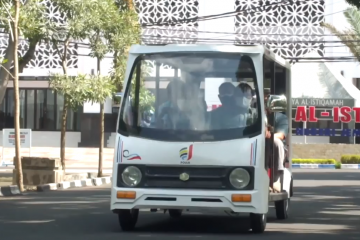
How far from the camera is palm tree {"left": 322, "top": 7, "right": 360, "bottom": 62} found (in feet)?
139

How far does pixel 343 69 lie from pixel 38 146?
57.8ft

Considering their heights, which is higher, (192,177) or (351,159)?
(192,177)

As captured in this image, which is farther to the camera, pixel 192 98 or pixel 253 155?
pixel 192 98

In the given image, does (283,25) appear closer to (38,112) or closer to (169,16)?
(169,16)

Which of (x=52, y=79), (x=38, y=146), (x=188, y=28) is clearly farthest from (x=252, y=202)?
(x=38, y=146)

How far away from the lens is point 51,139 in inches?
2031

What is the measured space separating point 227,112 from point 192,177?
3.31 feet

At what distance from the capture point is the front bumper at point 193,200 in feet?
37.4

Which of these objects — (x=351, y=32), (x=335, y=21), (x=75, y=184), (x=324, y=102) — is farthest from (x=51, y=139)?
(x=75, y=184)

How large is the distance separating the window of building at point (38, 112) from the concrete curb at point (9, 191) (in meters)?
30.9

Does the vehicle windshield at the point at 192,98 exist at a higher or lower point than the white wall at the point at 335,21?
lower

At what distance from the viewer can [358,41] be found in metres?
43.5

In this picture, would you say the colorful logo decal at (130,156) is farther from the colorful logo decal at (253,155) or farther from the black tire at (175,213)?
the black tire at (175,213)

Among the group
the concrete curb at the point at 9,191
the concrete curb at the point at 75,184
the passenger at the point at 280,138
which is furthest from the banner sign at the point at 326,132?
the passenger at the point at 280,138
